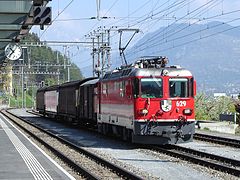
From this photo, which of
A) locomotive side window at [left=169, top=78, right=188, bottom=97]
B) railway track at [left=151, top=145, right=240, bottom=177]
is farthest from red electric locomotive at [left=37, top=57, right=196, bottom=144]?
railway track at [left=151, top=145, right=240, bottom=177]

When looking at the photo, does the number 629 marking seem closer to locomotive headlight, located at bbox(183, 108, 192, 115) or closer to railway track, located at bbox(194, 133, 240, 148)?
locomotive headlight, located at bbox(183, 108, 192, 115)

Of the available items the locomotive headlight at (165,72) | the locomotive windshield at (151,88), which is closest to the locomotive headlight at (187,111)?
the locomotive windshield at (151,88)

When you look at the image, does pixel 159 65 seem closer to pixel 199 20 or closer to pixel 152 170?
Result: pixel 152 170

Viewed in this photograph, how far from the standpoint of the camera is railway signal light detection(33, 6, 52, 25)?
681 inches

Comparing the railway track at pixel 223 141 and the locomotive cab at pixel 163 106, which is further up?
the locomotive cab at pixel 163 106

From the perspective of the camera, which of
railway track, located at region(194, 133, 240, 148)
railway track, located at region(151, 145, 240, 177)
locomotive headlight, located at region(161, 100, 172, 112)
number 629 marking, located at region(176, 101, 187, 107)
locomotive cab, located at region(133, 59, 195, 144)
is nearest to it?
railway track, located at region(151, 145, 240, 177)

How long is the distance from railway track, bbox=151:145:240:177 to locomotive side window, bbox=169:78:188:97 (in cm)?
195

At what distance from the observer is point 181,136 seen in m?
19.5

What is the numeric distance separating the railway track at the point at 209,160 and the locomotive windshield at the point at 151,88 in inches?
75.8

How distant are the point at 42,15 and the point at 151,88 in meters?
4.75

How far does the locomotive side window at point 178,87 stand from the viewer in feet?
65.1

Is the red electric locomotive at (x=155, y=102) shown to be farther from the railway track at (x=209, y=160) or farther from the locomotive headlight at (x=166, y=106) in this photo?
the railway track at (x=209, y=160)

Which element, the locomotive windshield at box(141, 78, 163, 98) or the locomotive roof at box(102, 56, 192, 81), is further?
the locomotive roof at box(102, 56, 192, 81)

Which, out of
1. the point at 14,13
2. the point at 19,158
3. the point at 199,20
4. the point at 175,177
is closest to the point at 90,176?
the point at 175,177
